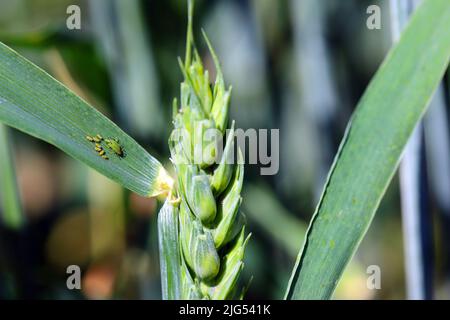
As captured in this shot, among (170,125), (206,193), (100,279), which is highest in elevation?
(170,125)

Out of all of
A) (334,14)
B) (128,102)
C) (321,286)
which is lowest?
(321,286)

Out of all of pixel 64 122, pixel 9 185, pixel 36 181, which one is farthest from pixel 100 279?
pixel 64 122

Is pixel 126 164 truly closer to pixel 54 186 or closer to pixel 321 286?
pixel 321 286

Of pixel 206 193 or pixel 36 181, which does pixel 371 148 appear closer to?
pixel 206 193
